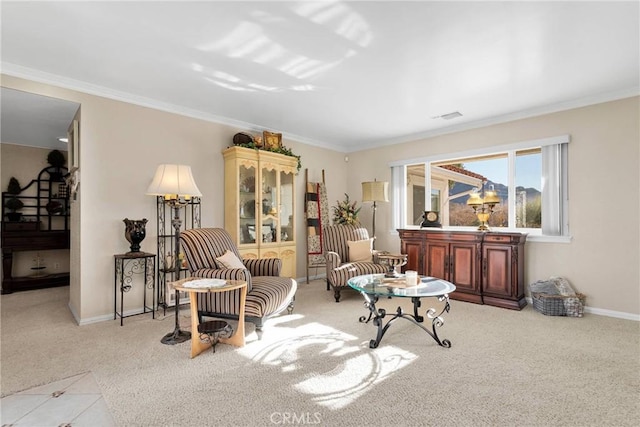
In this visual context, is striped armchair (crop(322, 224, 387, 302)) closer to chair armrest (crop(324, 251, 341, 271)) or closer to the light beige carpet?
chair armrest (crop(324, 251, 341, 271))

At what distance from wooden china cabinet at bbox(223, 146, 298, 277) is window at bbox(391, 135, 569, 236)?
2.01m

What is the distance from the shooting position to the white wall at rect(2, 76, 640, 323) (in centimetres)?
342

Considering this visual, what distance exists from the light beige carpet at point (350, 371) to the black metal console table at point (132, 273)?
0.29 metres

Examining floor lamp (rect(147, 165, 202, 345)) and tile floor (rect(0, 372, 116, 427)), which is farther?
floor lamp (rect(147, 165, 202, 345))

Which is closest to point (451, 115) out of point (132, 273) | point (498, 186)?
point (498, 186)

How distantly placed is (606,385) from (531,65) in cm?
268

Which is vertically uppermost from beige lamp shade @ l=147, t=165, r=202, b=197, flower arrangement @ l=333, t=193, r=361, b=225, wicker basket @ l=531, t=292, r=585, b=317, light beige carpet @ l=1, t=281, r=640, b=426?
beige lamp shade @ l=147, t=165, r=202, b=197

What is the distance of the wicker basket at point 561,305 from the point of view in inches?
141

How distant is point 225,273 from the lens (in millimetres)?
2891

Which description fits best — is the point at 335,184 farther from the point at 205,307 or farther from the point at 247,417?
the point at 247,417

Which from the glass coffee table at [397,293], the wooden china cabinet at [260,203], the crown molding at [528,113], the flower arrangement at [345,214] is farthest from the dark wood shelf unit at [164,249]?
the crown molding at [528,113]

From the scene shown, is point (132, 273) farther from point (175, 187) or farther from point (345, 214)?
point (345, 214)

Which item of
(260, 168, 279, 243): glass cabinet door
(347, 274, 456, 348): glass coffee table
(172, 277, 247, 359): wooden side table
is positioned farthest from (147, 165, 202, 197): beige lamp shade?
(347, 274, 456, 348): glass coffee table

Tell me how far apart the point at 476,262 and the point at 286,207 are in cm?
285
